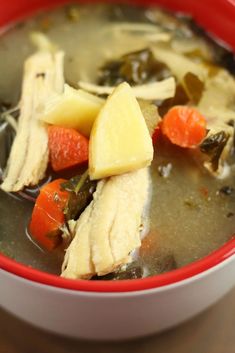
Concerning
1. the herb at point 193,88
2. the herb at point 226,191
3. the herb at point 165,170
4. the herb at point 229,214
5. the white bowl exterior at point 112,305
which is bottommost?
the white bowl exterior at point 112,305

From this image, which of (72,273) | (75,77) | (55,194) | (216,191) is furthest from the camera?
(75,77)

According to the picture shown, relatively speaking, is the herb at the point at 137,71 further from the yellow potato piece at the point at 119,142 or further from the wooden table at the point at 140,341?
the wooden table at the point at 140,341

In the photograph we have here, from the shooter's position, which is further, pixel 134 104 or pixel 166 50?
pixel 166 50

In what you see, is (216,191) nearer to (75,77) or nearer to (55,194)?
(55,194)

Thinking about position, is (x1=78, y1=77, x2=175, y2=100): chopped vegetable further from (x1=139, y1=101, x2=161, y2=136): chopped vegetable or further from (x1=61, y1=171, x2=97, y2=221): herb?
(x1=61, y1=171, x2=97, y2=221): herb

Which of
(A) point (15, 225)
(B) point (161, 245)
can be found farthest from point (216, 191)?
(A) point (15, 225)

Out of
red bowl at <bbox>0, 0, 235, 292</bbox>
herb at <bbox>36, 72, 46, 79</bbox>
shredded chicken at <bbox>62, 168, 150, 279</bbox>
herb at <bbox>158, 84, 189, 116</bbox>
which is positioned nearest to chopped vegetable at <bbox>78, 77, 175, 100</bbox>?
herb at <bbox>158, 84, 189, 116</bbox>

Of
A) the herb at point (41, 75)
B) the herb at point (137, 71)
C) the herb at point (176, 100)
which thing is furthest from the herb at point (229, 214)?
the herb at point (41, 75)
